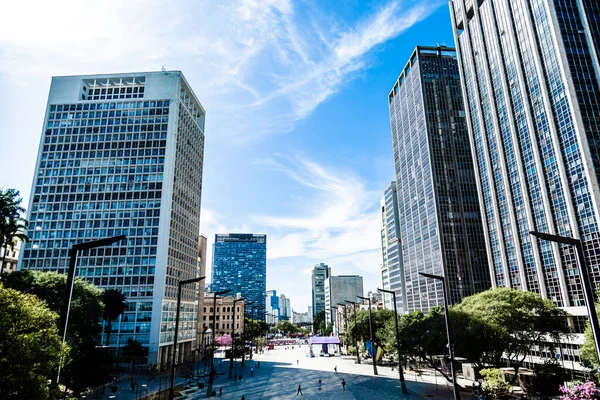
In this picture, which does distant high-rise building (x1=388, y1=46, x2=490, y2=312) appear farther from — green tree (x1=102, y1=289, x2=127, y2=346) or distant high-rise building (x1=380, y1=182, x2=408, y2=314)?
green tree (x1=102, y1=289, x2=127, y2=346)

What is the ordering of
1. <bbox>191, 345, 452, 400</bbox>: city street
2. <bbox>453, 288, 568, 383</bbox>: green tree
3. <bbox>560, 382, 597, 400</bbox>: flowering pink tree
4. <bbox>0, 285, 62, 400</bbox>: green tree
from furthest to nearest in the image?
<bbox>191, 345, 452, 400</bbox>: city street, <bbox>453, 288, 568, 383</bbox>: green tree, <bbox>560, 382, 597, 400</bbox>: flowering pink tree, <bbox>0, 285, 62, 400</bbox>: green tree

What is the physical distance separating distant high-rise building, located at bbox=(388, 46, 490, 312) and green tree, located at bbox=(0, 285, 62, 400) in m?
107

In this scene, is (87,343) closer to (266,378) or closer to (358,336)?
(266,378)

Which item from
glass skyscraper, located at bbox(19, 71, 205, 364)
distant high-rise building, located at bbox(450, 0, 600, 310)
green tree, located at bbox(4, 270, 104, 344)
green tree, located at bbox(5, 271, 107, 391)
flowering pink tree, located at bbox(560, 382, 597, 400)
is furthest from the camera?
glass skyscraper, located at bbox(19, 71, 205, 364)

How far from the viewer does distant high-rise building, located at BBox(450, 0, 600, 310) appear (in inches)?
2589

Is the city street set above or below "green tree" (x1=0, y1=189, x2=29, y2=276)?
below

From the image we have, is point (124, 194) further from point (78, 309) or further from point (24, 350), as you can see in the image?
point (24, 350)

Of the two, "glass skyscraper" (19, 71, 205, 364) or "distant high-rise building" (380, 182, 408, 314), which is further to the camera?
"distant high-rise building" (380, 182, 408, 314)

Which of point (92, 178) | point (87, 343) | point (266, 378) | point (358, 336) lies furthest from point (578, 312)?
point (92, 178)

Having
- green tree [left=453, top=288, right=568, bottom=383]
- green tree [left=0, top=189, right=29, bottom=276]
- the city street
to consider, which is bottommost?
the city street

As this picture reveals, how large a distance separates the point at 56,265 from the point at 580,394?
96.2m

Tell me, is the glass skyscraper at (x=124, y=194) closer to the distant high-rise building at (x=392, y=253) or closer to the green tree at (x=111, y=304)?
the green tree at (x=111, y=304)

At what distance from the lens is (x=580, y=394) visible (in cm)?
2256

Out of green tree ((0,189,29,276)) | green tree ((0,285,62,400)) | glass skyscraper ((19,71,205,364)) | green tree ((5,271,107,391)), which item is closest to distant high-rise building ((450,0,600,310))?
green tree ((5,271,107,391))
